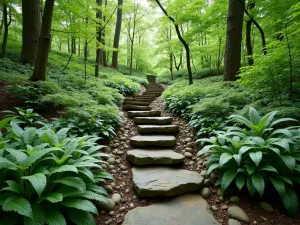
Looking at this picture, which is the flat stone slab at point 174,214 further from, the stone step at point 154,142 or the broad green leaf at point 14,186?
the stone step at point 154,142

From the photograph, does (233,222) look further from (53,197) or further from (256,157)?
(53,197)

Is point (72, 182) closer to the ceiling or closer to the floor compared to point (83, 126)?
closer to the floor

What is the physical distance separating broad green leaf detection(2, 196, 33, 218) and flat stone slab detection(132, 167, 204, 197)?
138 cm

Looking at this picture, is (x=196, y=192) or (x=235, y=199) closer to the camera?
(x=235, y=199)

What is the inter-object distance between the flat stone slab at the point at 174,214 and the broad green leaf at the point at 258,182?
62cm

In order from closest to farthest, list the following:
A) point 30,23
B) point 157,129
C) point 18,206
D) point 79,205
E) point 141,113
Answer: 1. point 18,206
2. point 79,205
3. point 157,129
4. point 141,113
5. point 30,23

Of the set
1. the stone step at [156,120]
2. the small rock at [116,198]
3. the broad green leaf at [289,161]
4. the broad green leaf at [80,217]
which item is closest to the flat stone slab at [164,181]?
the small rock at [116,198]

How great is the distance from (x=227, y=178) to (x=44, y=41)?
5.75 metres

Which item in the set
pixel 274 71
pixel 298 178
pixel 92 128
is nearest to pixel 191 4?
pixel 274 71

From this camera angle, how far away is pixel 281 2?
6773 mm

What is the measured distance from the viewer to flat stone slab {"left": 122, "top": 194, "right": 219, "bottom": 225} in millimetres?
2137

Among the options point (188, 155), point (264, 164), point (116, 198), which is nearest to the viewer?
point (264, 164)

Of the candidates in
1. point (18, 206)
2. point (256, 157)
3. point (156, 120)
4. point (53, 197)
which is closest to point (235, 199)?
point (256, 157)

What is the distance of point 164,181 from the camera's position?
276cm
